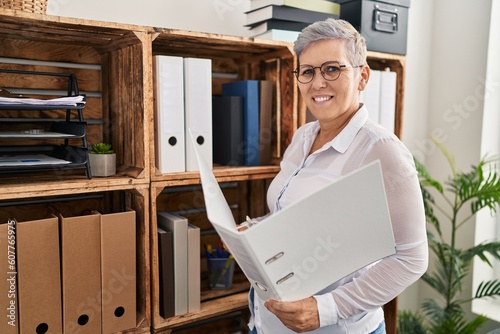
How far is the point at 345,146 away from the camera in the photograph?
3.80 ft

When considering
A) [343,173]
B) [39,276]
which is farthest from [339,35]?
[39,276]

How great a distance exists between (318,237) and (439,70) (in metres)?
1.91

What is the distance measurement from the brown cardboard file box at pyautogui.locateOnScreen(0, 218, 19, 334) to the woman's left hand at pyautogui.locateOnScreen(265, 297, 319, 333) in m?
0.72

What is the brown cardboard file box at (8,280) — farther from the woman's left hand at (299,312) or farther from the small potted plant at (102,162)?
the woman's left hand at (299,312)

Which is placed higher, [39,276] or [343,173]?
[343,173]

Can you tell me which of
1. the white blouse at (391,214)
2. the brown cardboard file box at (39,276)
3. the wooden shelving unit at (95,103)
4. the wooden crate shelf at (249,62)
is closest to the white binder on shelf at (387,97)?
the wooden crate shelf at (249,62)

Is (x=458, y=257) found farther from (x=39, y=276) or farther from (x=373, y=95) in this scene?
(x=39, y=276)

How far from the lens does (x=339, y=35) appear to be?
46.3 inches

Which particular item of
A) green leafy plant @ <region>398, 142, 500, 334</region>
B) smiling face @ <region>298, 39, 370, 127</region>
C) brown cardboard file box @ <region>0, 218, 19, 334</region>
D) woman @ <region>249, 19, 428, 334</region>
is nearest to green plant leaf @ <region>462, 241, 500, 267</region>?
green leafy plant @ <region>398, 142, 500, 334</region>

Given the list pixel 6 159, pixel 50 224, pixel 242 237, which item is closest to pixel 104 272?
pixel 50 224

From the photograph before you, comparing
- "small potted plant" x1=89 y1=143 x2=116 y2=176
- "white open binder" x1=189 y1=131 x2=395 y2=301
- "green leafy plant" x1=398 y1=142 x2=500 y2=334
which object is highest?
"small potted plant" x1=89 y1=143 x2=116 y2=176

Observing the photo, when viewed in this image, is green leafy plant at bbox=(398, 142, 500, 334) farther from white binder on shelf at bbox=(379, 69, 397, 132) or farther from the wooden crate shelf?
the wooden crate shelf

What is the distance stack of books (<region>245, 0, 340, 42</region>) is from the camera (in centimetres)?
163

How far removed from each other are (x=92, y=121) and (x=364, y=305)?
1.15m
